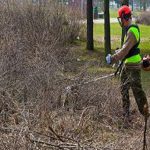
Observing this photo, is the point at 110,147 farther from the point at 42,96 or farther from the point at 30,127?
the point at 42,96

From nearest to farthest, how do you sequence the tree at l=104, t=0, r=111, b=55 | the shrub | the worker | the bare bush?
1. the bare bush
2. the worker
3. the tree at l=104, t=0, r=111, b=55
4. the shrub

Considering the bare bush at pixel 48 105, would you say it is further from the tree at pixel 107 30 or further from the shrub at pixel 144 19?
the shrub at pixel 144 19

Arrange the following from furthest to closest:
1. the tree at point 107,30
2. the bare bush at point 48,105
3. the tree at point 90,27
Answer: the tree at point 90,27 < the tree at point 107,30 < the bare bush at point 48,105

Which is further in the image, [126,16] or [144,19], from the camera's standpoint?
[144,19]

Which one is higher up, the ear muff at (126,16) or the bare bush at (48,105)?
the ear muff at (126,16)

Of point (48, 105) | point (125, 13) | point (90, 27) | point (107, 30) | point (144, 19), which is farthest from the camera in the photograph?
point (144, 19)

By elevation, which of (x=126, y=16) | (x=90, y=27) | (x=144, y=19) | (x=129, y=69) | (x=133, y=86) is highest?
(x=126, y=16)

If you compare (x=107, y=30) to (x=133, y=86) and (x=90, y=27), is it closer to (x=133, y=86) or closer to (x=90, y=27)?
(x=90, y=27)

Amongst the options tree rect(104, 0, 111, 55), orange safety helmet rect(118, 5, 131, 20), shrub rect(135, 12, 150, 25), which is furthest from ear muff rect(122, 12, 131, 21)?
shrub rect(135, 12, 150, 25)

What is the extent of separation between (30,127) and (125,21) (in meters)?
3.19

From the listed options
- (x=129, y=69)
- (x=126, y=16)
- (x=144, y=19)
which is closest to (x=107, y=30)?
(x=126, y=16)

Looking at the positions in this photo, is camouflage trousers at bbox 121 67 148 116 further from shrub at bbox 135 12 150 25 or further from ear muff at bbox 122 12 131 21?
shrub at bbox 135 12 150 25

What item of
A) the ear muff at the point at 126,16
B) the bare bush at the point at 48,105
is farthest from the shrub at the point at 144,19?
the ear muff at the point at 126,16

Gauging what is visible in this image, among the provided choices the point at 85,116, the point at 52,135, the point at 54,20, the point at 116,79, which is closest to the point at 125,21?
the point at 116,79
